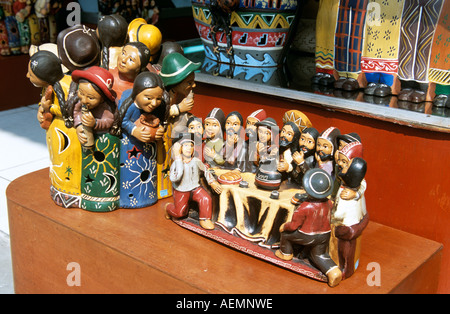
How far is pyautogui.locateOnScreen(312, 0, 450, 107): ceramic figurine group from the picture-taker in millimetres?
1674

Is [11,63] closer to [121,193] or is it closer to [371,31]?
[121,193]

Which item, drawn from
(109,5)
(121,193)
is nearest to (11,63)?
(109,5)

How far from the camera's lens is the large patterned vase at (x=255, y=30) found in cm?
202

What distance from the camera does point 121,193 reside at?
5.54 feet

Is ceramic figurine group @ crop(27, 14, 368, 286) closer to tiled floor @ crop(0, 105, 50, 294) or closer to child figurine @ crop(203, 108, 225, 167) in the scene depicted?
child figurine @ crop(203, 108, 225, 167)

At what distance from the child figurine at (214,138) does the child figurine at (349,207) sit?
386mm

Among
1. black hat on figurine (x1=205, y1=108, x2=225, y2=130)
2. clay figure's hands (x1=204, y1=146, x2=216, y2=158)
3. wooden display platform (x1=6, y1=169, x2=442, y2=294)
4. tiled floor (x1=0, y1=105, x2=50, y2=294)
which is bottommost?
tiled floor (x1=0, y1=105, x2=50, y2=294)

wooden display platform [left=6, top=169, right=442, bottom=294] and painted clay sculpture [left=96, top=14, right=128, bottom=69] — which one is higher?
painted clay sculpture [left=96, top=14, right=128, bottom=69]

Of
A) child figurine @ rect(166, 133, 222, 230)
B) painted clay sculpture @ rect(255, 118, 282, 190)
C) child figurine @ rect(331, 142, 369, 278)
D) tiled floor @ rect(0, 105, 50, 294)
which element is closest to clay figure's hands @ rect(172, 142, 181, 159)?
child figurine @ rect(166, 133, 222, 230)

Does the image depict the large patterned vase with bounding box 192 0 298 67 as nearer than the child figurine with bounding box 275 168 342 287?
No

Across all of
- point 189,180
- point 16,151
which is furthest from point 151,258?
point 16,151

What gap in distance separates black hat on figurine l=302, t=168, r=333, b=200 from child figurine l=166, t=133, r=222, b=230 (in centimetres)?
31

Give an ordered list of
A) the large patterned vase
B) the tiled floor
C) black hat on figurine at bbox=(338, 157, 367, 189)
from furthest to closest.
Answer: the tiled floor → the large patterned vase → black hat on figurine at bbox=(338, 157, 367, 189)

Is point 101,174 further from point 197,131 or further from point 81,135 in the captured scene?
point 197,131
